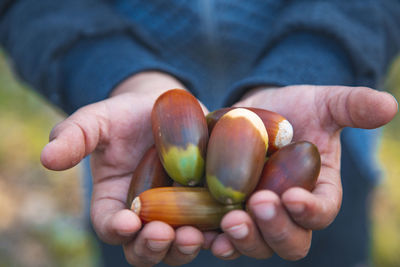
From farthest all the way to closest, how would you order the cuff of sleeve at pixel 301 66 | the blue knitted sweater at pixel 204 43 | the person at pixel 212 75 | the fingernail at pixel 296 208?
the blue knitted sweater at pixel 204 43
the cuff of sleeve at pixel 301 66
the person at pixel 212 75
the fingernail at pixel 296 208

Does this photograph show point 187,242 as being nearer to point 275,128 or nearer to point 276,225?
point 276,225

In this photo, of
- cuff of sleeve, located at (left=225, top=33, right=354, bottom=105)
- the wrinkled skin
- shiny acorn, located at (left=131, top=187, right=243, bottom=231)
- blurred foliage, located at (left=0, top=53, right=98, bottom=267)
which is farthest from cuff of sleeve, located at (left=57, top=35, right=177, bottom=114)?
blurred foliage, located at (left=0, top=53, right=98, bottom=267)

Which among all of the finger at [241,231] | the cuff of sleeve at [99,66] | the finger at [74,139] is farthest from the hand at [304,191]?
the cuff of sleeve at [99,66]

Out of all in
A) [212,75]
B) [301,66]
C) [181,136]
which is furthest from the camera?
[212,75]

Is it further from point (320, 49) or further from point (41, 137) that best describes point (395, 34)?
point (41, 137)

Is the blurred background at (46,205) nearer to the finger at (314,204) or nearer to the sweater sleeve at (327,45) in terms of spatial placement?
the sweater sleeve at (327,45)

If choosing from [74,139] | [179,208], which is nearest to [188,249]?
[179,208]
